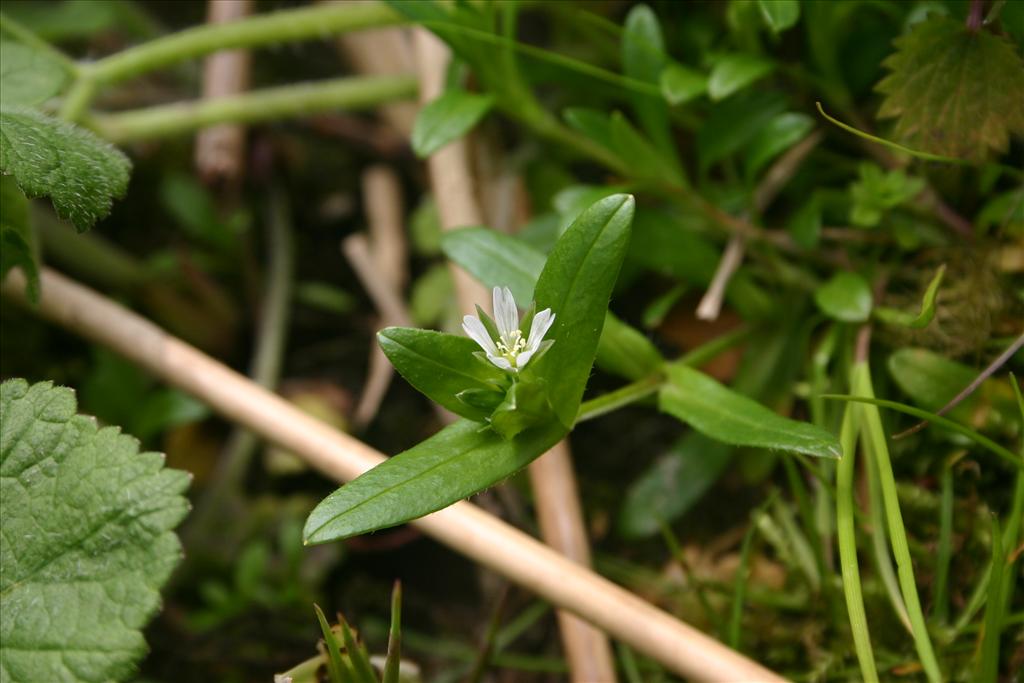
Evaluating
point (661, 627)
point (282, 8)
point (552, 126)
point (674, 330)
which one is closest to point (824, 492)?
point (661, 627)

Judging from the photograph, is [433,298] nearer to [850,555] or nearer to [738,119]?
[738,119]

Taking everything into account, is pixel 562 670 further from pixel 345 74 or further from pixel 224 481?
pixel 345 74

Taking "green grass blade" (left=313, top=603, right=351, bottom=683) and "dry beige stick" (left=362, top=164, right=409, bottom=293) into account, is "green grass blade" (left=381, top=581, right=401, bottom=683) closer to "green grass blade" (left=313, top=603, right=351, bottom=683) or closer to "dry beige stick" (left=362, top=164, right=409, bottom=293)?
"green grass blade" (left=313, top=603, right=351, bottom=683)

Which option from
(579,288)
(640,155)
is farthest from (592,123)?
(579,288)

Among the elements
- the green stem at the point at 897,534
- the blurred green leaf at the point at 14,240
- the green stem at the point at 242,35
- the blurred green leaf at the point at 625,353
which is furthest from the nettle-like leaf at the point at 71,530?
Result: the green stem at the point at 897,534

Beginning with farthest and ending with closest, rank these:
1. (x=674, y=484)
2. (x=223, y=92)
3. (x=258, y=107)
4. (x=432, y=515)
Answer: (x=223, y=92) → (x=258, y=107) → (x=674, y=484) → (x=432, y=515)

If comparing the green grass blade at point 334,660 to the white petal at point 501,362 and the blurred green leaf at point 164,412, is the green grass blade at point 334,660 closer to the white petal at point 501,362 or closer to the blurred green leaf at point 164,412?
the white petal at point 501,362
